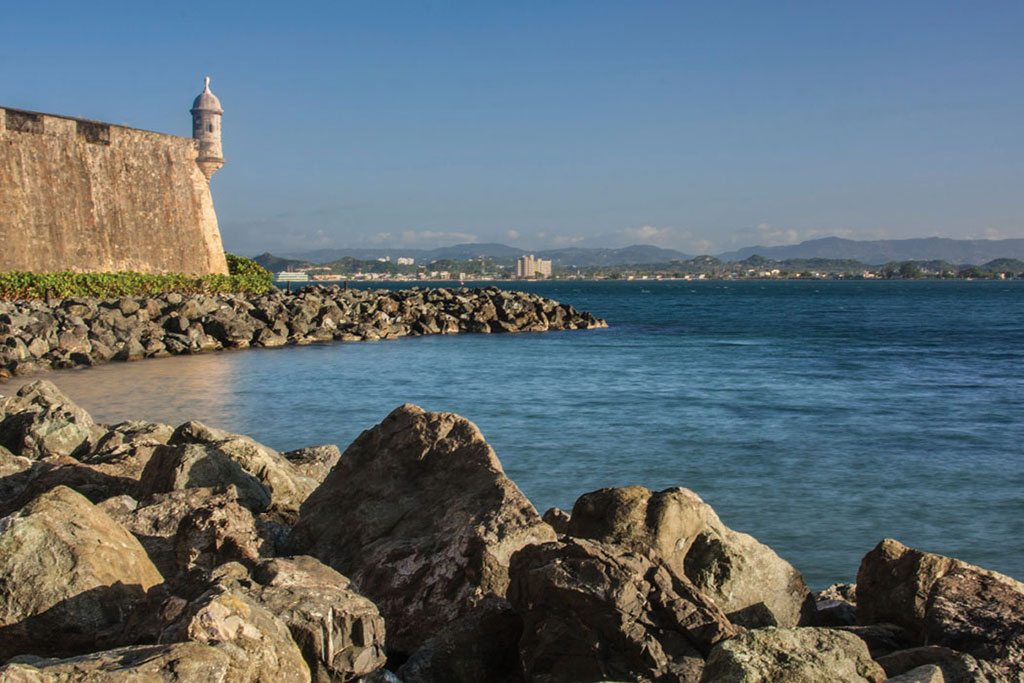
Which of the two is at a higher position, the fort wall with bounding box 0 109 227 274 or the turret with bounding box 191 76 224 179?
the turret with bounding box 191 76 224 179

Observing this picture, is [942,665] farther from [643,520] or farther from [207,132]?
[207,132]

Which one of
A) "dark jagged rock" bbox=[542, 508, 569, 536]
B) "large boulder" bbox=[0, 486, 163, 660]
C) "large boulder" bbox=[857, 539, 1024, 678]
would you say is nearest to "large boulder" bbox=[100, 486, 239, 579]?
"large boulder" bbox=[0, 486, 163, 660]

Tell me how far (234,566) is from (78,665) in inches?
48.9

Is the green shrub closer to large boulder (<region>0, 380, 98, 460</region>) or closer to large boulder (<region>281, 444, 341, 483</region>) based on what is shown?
large boulder (<region>0, 380, 98, 460</region>)

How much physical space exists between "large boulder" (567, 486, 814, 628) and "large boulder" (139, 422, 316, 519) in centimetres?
223

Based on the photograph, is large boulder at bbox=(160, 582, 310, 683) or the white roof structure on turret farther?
the white roof structure on turret

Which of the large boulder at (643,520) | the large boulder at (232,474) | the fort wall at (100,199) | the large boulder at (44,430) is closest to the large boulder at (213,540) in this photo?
the large boulder at (232,474)

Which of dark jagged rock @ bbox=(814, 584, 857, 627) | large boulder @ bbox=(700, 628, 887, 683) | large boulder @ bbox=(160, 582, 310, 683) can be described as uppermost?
large boulder @ bbox=(160, 582, 310, 683)

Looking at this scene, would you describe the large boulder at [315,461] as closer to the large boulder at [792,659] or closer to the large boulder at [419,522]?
the large boulder at [419,522]

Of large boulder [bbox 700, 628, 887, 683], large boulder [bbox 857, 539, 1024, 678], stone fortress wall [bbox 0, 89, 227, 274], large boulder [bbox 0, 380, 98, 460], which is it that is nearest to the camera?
large boulder [bbox 700, 628, 887, 683]

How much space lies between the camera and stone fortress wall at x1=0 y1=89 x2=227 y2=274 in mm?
33344

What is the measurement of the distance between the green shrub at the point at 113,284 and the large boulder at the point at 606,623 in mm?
30261

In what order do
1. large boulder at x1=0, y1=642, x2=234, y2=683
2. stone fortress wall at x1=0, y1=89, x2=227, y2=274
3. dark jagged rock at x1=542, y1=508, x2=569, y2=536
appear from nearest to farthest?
large boulder at x1=0, y1=642, x2=234, y2=683 < dark jagged rock at x1=542, y1=508, x2=569, y2=536 < stone fortress wall at x1=0, y1=89, x2=227, y2=274

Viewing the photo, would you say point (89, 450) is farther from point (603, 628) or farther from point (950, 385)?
point (950, 385)
